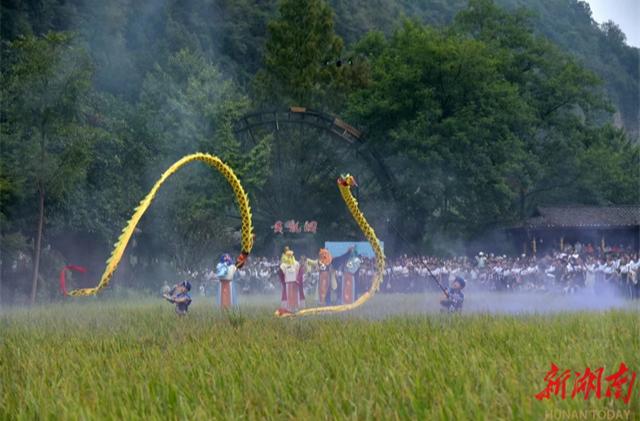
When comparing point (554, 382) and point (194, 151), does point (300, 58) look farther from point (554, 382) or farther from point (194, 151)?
point (554, 382)

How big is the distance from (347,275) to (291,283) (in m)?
2.93

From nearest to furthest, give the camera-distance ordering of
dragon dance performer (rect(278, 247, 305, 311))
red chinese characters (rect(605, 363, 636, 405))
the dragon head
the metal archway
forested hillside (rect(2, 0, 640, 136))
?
red chinese characters (rect(605, 363, 636, 405)) < the dragon head < dragon dance performer (rect(278, 247, 305, 311)) < the metal archway < forested hillside (rect(2, 0, 640, 136))

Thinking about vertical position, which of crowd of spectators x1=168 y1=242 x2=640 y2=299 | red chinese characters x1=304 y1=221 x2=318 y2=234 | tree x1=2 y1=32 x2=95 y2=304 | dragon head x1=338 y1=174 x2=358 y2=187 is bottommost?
crowd of spectators x1=168 y1=242 x2=640 y2=299

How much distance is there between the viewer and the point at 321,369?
945 centimetres

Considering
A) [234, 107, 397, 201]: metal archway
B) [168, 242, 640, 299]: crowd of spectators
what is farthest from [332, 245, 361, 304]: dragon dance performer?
[234, 107, 397, 201]: metal archway

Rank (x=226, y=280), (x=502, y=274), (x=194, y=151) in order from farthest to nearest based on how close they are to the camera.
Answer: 1. (x=194, y=151)
2. (x=502, y=274)
3. (x=226, y=280)

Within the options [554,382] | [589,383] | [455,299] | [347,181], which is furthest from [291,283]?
[589,383]

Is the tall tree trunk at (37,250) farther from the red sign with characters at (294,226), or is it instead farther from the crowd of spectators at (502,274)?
the red sign with characters at (294,226)

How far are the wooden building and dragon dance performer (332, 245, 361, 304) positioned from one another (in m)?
17.0

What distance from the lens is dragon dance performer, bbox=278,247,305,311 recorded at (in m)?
22.3

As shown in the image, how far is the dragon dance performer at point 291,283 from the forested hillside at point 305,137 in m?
7.66

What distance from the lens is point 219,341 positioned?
12.7 m

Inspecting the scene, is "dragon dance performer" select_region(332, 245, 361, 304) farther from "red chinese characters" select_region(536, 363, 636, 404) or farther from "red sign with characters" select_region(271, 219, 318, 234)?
"red chinese characters" select_region(536, 363, 636, 404)

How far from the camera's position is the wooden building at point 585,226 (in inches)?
1582
